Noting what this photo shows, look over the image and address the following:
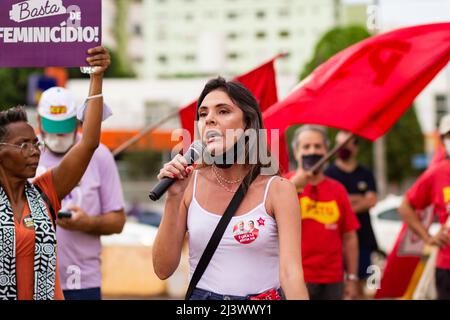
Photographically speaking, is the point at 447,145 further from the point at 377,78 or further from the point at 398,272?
the point at 398,272

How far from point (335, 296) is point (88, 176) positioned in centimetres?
223

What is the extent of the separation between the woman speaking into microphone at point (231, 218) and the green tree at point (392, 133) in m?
26.0

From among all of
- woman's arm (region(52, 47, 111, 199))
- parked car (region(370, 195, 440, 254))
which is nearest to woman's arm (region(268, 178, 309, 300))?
woman's arm (region(52, 47, 111, 199))

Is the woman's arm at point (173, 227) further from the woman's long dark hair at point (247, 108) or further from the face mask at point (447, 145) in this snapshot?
the face mask at point (447, 145)

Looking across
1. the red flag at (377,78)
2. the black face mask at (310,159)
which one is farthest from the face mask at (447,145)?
the black face mask at (310,159)

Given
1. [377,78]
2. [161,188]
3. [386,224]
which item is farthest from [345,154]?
[386,224]

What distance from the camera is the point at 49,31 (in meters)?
4.47

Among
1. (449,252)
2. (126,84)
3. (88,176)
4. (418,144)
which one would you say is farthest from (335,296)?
(126,84)

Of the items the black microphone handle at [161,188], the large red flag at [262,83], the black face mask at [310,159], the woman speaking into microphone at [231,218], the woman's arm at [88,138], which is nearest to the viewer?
the black microphone handle at [161,188]

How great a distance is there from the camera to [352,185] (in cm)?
876

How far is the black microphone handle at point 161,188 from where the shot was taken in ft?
12.0

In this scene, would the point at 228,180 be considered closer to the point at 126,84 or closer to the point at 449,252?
the point at 449,252

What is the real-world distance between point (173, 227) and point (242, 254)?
12.1 inches

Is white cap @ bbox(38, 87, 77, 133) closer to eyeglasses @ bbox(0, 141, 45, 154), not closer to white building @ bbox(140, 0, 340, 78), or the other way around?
eyeglasses @ bbox(0, 141, 45, 154)
